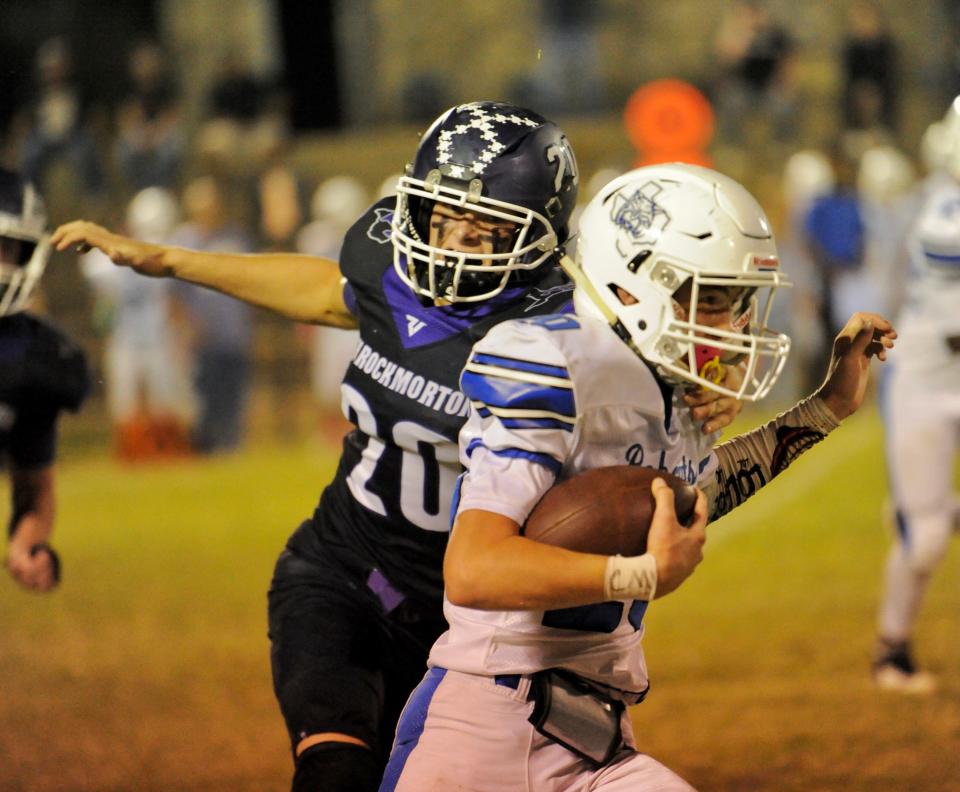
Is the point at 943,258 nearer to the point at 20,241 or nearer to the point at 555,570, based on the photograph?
the point at 20,241

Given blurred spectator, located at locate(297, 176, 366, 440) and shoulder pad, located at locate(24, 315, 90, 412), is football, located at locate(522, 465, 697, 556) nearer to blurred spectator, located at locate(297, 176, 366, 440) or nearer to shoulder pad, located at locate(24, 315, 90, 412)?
shoulder pad, located at locate(24, 315, 90, 412)

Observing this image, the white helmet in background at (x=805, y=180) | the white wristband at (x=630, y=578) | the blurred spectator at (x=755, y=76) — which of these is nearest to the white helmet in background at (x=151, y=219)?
the white helmet in background at (x=805, y=180)

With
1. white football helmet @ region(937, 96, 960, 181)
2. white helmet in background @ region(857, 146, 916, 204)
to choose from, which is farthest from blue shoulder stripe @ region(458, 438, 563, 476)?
white helmet in background @ region(857, 146, 916, 204)

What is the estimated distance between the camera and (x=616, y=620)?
A: 2.78 metres

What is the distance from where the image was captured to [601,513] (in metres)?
2.56

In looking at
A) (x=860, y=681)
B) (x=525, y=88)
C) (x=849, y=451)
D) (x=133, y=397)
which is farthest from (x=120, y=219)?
(x=860, y=681)

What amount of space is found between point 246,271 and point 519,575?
1.68 meters

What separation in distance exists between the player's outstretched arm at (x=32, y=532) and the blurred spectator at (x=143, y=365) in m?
8.55

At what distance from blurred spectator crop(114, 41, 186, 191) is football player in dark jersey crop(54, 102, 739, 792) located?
534 inches

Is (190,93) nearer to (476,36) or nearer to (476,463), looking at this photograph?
(476,36)

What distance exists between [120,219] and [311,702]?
1415 cm

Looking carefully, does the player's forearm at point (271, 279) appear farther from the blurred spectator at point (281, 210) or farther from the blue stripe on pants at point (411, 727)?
the blurred spectator at point (281, 210)

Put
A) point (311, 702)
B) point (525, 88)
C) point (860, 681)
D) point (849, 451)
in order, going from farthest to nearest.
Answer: point (525, 88)
point (849, 451)
point (860, 681)
point (311, 702)

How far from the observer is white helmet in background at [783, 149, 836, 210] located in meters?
14.8
